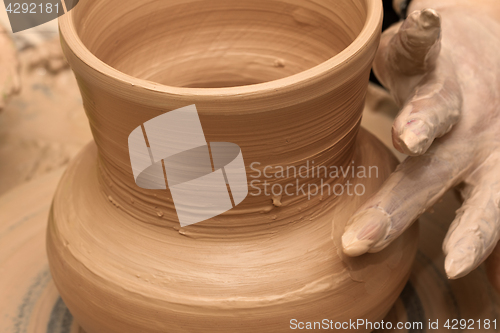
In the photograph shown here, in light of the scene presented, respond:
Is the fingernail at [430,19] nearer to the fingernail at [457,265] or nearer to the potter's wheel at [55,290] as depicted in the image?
the fingernail at [457,265]

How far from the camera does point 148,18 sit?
1.03m

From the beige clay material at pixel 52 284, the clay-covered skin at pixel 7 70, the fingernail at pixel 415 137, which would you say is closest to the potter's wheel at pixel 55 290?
the beige clay material at pixel 52 284

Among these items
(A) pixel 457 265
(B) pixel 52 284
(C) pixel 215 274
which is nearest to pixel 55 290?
(B) pixel 52 284

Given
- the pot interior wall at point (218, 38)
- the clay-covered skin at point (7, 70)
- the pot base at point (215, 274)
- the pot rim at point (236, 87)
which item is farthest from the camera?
the clay-covered skin at point (7, 70)

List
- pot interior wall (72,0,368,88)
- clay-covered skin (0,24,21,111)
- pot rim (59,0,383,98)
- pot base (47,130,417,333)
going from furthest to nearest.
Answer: clay-covered skin (0,24,21,111)
pot interior wall (72,0,368,88)
pot base (47,130,417,333)
pot rim (59,0,383,98)

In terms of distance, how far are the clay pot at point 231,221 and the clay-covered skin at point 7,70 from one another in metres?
0.45

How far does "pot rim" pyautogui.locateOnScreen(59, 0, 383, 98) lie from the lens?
0.63 meters

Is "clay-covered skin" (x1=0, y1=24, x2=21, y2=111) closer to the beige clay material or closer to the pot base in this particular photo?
the beige clay material

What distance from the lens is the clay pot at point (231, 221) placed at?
66 centimetres

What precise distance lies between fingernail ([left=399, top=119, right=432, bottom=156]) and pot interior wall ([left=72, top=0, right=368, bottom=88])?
10.2 inches

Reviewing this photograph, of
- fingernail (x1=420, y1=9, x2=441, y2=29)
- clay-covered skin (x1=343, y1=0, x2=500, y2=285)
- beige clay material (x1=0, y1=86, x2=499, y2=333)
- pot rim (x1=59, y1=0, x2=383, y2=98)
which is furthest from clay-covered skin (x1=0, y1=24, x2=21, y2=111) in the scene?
fingernail (x1=420, y1=9, x2=441, y2=29)

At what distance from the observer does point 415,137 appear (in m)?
0.69

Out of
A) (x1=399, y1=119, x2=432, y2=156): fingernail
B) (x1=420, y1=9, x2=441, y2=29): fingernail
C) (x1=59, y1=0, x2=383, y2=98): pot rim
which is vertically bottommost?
(x1=399, y1=119, x2=432, y2=156): fingernail

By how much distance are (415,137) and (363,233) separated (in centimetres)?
15
